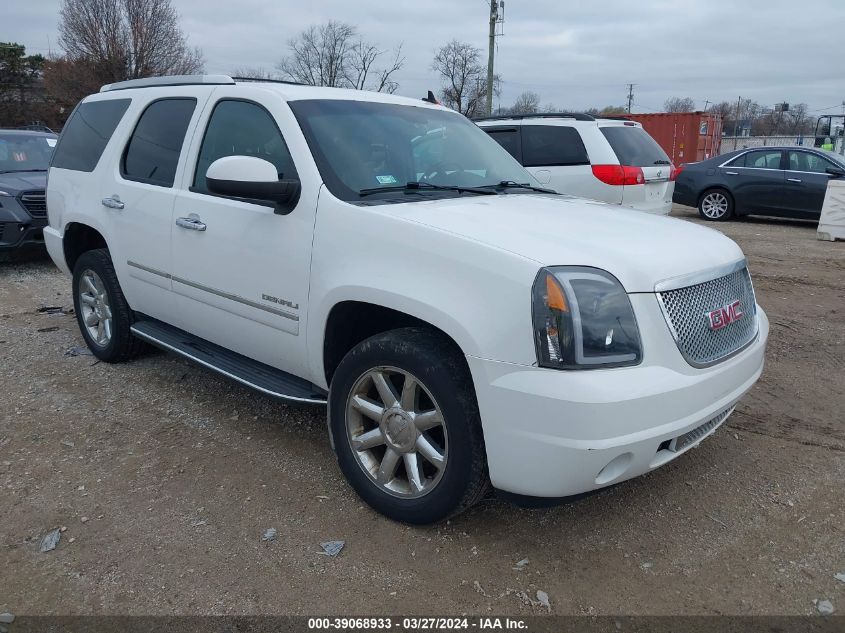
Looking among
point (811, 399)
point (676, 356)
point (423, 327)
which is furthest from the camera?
point (811, 399)

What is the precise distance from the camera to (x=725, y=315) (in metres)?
2.86

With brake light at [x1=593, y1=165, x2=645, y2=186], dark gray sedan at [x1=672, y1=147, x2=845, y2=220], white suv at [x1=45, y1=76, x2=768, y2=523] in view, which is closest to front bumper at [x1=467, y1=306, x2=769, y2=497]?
white suv at [x1=45, y1=76, x2=768, y2=523]

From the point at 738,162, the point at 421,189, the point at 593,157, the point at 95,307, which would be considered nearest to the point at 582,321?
the point at 421,189

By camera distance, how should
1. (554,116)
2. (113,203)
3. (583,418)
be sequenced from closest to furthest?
(583,418), (113,203), (554,116)

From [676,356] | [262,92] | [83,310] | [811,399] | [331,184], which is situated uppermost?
[262,92]

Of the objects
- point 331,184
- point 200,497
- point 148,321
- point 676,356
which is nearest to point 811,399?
point 676,356

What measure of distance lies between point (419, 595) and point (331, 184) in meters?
1.81

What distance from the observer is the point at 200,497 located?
127 inches

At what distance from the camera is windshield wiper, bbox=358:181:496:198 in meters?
3.22

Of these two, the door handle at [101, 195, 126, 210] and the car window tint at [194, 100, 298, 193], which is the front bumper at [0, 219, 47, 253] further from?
the car window tint at [194, 100, 298, 193]

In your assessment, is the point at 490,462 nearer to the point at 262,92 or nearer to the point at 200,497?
the point at 200,497

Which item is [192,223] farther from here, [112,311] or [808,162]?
[808,162]

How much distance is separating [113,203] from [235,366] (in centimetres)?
160

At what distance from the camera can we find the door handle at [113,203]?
4.35 m
